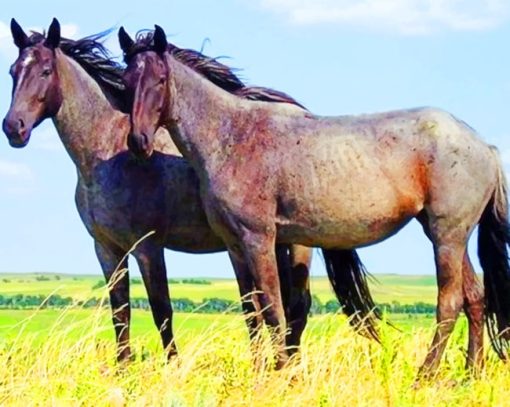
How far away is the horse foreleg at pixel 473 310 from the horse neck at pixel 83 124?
298cm

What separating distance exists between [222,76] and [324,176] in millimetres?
1536

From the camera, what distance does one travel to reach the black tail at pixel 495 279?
903 cm

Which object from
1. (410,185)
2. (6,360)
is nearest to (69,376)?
(6,360)

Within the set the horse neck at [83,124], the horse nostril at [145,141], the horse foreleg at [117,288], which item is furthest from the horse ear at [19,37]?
the horse foreleg at [117,288]

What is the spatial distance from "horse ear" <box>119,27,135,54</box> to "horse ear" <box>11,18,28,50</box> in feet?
2.63

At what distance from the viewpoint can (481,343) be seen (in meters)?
8.96

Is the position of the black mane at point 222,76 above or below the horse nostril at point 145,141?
above

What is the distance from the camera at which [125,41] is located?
880cm

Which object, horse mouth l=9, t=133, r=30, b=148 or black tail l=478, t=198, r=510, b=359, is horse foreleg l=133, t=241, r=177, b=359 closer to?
Result: horse mouth l=9, t=133, r=30, b=148

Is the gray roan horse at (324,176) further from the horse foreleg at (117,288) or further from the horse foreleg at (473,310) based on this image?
the horse foreleg at (117,288)

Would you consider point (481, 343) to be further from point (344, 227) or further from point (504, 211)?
point (344, 227)

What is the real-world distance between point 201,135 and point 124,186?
85 cm

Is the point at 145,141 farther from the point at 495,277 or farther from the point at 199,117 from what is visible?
the point at 495,277

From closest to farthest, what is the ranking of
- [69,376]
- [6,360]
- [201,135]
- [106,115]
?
[69,376] → [6,360] → [201,135] → [106,115]
